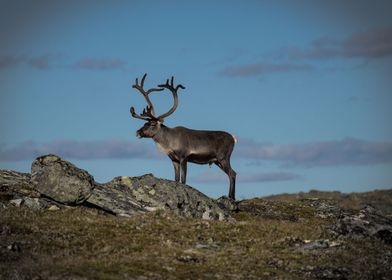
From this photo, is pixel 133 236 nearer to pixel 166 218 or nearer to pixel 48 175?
pixel 166 218

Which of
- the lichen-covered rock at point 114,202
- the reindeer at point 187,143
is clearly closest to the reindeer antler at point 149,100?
the reindeer at point 187,143

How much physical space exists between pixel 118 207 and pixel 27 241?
6.20m

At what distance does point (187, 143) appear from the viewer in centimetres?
3700

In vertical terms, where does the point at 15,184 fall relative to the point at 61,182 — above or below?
above

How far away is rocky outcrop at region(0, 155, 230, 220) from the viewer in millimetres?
25656

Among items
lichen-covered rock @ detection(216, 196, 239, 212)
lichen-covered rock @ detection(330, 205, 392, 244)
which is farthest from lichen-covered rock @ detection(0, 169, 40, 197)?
lichen-covered rock @ detection(330, 205, 392, 244)

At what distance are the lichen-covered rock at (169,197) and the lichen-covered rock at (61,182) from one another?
217 centimetres

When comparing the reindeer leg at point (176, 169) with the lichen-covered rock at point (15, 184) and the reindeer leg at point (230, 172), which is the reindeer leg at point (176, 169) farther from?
the lichen-covered rock at point (15, 184)

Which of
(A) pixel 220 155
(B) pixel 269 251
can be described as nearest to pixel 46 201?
(B) pixel 269 251

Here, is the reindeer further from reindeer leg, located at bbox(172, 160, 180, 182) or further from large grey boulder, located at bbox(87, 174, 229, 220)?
large grey boulder, located at bbox(87, 174, 229, 220)

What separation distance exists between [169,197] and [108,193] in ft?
7.40

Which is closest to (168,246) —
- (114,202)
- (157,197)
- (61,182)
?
(114,202)

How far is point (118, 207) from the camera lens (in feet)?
84.9

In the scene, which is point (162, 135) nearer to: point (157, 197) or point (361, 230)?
point (157, 197)
